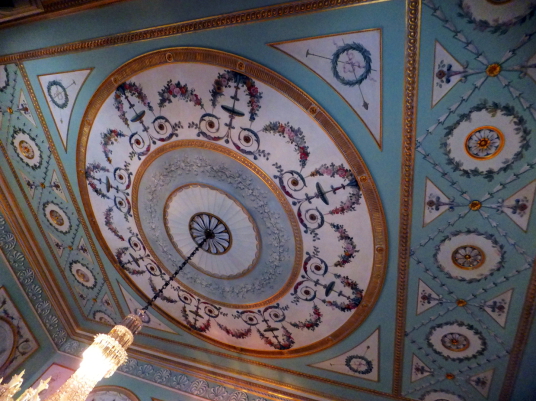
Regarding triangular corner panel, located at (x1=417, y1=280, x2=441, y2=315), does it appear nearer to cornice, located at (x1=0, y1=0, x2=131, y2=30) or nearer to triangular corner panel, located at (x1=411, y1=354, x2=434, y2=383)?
triangular corner panel, located at (x1=411, y1=354, x2=434, y2=383)

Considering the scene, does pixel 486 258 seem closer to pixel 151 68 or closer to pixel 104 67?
pixel 151 68

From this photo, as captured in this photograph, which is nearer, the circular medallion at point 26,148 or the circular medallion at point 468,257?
the circular medallion at point 468,257

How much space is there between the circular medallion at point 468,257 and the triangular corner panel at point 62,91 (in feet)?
13.7

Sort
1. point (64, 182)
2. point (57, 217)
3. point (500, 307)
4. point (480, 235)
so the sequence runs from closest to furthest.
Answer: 1. point (480, 235)
2. point (500, 307)
3. point (64, 182)
4. point (57, 217)

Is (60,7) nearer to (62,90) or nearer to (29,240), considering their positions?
(62,90)

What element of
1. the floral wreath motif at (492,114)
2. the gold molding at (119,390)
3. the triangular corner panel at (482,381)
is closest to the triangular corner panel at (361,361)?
the triangular corner panel at (482,381)

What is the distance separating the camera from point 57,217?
5027mm

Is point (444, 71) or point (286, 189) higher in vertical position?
point (444, 71)

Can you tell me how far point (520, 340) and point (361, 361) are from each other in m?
1.79

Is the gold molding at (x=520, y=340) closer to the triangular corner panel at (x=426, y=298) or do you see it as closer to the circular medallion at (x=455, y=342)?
the circular medallion at (x=455, y=342)

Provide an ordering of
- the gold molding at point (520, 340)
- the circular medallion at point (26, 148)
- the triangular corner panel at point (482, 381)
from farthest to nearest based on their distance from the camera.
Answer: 1. the circular medallion at point (26, 148)
2. the triangular corner panel at point (482, 381)
3. the gold molding at point (520, 340)

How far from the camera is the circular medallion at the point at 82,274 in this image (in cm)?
544

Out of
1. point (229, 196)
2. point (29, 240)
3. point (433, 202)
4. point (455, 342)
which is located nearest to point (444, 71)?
point (433, 202)

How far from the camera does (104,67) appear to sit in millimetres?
3539
